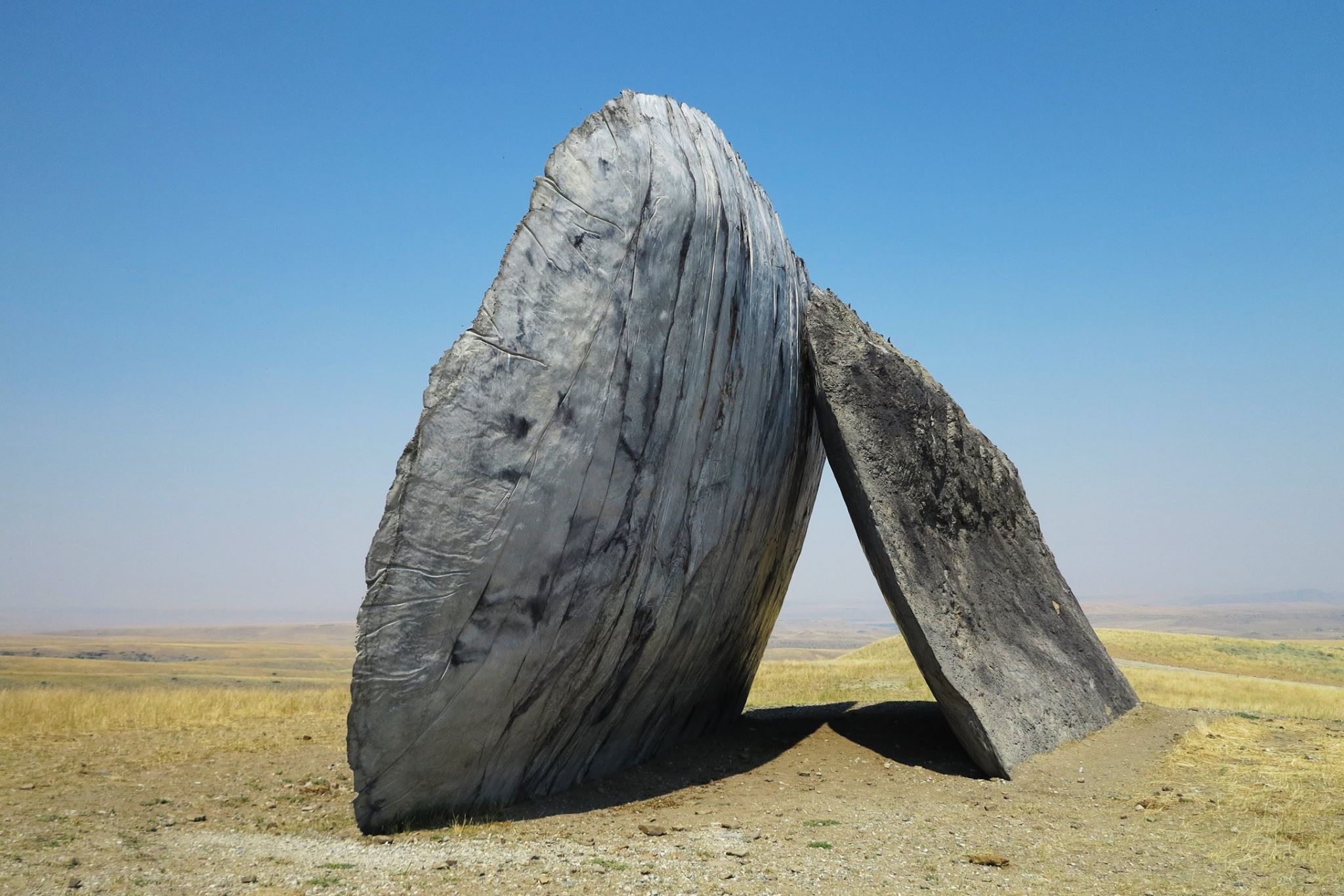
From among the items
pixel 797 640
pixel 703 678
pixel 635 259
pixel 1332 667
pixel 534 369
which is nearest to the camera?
pixel 534 369

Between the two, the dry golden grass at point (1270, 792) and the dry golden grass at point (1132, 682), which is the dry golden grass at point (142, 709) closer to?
the dry golden grass at point (1132, 682)

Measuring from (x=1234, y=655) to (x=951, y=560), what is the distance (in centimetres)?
2724

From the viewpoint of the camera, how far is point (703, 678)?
9.14 meters

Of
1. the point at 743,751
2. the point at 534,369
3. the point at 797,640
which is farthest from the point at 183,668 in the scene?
the point at 797,640

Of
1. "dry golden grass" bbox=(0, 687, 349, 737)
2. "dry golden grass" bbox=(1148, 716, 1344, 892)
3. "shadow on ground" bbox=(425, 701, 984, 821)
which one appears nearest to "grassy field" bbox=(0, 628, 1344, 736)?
"dry golden grass" bbox=(0, 687, 349, 737)

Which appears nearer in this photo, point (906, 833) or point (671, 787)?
point (906, 833)

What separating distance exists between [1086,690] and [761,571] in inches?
138

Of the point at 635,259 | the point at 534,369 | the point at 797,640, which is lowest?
the point at 797,640

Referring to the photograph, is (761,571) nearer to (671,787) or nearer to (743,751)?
(743,751)

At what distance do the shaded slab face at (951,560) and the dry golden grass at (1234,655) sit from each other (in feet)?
65.2

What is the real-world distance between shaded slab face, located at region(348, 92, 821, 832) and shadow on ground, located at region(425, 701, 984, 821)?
211mm

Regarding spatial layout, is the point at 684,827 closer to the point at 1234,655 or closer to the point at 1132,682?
the point at 1132,682

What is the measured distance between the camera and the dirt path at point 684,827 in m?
5.17

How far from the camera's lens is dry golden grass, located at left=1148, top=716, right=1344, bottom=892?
5.96 m
